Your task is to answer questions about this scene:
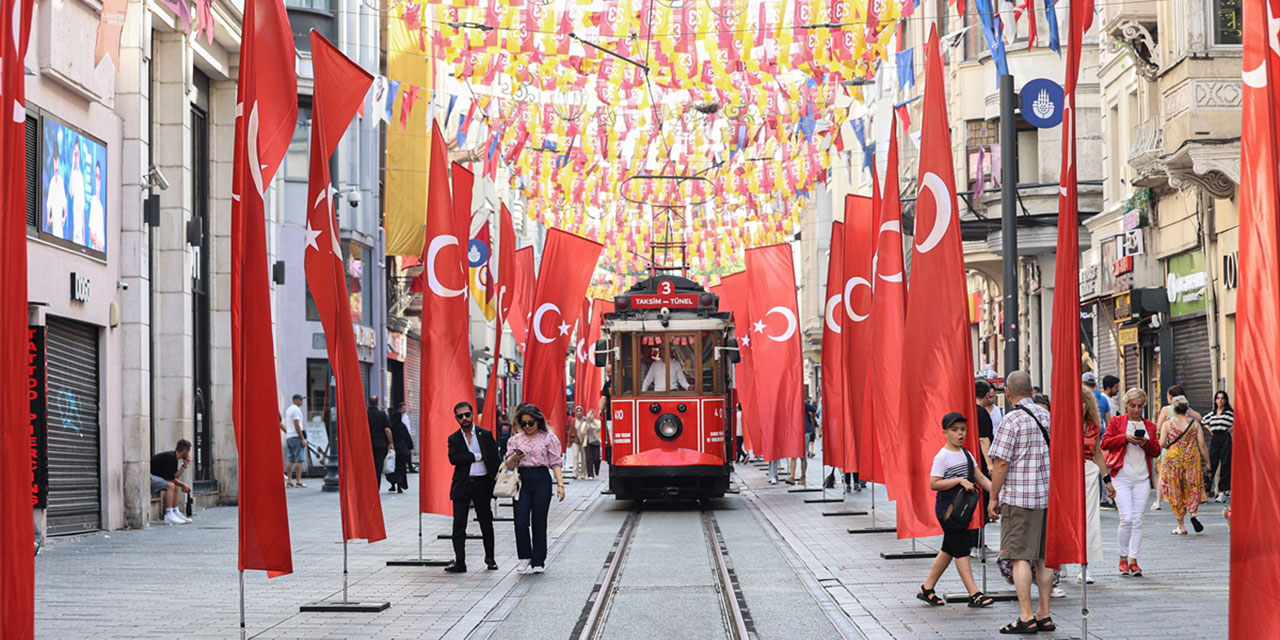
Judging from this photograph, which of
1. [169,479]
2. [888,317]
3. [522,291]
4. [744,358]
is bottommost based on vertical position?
[169,479]

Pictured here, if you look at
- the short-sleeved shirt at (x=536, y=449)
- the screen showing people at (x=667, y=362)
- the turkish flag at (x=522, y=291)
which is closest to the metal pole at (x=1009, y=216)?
the short-sleeved shirt at (x=536, y=449)

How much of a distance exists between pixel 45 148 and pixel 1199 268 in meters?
18.3

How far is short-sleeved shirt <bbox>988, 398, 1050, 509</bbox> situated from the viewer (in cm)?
1116

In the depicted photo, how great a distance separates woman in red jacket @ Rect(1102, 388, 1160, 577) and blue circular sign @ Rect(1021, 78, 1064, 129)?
5932 millimetres

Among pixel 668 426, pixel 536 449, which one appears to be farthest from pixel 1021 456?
pixel 668 426

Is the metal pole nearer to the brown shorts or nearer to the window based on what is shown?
the brown shorts

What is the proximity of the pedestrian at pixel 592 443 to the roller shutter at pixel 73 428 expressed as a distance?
52.6ft

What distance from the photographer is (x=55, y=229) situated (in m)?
18.9

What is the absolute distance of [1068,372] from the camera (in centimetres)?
914

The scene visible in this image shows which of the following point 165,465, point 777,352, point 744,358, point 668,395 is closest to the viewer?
point 165,465

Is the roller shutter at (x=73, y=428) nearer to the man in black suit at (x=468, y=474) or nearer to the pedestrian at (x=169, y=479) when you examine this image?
the pedestrian at (x=169, y=479)

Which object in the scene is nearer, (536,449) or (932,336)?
(932,336)

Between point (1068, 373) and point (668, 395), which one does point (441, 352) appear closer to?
point (1068, 373)

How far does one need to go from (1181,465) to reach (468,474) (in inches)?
331
